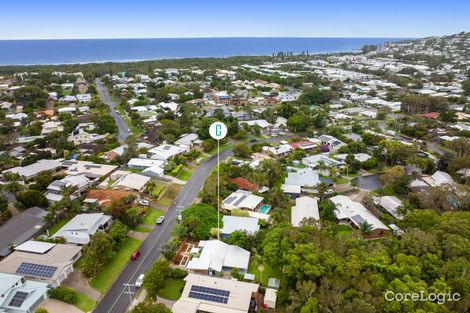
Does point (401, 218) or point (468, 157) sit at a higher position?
point (468, 157)

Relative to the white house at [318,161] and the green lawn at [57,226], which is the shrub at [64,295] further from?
the white house at [318,161]

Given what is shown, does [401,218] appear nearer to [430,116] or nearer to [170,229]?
[170,229]

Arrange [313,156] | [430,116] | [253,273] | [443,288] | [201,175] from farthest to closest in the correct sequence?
[430,116], [313,156], [201,175], [253,273], [443,288]

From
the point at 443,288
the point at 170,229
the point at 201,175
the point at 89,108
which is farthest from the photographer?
the point at 89,108

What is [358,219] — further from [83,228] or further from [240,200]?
[83,228]

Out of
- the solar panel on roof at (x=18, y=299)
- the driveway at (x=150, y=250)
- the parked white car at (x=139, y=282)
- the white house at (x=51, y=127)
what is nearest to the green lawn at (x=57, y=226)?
the driveway at (x=150, y=250)

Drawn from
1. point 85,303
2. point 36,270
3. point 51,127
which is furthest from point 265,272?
point 51,127

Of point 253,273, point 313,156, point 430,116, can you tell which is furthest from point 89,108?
point 430,116
